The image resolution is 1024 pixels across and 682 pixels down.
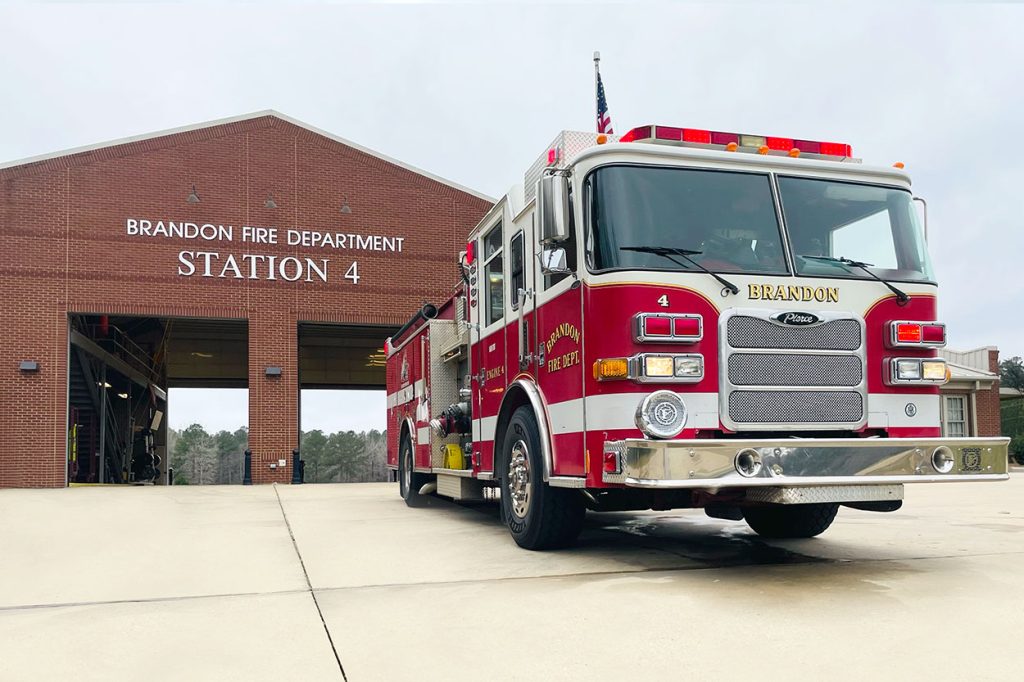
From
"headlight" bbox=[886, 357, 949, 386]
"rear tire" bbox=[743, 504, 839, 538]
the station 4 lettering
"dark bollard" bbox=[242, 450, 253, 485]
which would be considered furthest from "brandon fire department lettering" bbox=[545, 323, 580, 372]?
the station 4 lettering

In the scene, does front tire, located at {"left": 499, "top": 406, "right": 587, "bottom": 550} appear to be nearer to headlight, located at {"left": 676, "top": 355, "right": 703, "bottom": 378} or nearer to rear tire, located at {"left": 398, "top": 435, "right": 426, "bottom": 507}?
headlight, located at {"left": 676, "top": 355, "right": 703, "bottom": 378}

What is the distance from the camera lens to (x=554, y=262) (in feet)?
19.2

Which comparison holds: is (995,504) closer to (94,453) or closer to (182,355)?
(94,453)

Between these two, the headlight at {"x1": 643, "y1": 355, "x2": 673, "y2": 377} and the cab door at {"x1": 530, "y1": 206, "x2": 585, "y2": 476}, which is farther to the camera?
the cab door at {"x1": 530, "y1": 206, "x2": 585, "y2": 476}

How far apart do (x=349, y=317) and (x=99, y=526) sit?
1142cm

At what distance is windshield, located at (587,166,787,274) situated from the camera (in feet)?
18.6

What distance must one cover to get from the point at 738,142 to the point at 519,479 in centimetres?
299

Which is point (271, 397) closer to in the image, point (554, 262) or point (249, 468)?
point (249, 468)

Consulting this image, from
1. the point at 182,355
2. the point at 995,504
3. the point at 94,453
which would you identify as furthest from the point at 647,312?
the point at 182,355

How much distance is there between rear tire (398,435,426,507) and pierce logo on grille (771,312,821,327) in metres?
6.41

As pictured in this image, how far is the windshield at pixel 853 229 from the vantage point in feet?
19.4

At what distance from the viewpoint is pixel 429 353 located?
396 inches

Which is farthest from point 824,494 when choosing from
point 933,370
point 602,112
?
point 602,112

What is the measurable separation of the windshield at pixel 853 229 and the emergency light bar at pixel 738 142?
0.29 m
